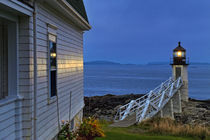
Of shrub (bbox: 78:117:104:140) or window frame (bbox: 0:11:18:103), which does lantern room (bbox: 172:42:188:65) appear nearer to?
shrub (bbox: 78:117:104:140)

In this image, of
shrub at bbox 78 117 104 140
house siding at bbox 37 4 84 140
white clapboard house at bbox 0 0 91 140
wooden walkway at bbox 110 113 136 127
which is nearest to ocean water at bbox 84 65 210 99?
wooden walkway at bbox 110 113 136 127

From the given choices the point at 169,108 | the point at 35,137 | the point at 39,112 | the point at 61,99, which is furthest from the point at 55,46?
the point at 169,108

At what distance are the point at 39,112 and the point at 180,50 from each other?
2317 cm

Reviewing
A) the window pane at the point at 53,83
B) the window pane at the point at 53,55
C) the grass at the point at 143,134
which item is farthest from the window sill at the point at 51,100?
the grass at the point at 143,134

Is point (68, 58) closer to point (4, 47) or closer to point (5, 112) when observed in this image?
point (4, 47)

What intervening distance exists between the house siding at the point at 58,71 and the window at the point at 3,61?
86cm

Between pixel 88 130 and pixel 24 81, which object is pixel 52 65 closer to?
pixel 24 81

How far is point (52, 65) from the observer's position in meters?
6.70

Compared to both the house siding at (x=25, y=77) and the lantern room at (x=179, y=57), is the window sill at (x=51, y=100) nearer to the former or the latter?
the house siding at (x=25, y=77)

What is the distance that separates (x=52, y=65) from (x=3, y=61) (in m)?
2.04

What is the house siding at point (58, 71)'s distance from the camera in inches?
222

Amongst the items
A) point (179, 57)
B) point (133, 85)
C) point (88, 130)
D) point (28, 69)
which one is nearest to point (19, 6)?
point (28, 69)

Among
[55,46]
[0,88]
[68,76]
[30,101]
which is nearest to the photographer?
[0,88]

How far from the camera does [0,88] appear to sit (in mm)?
4621
